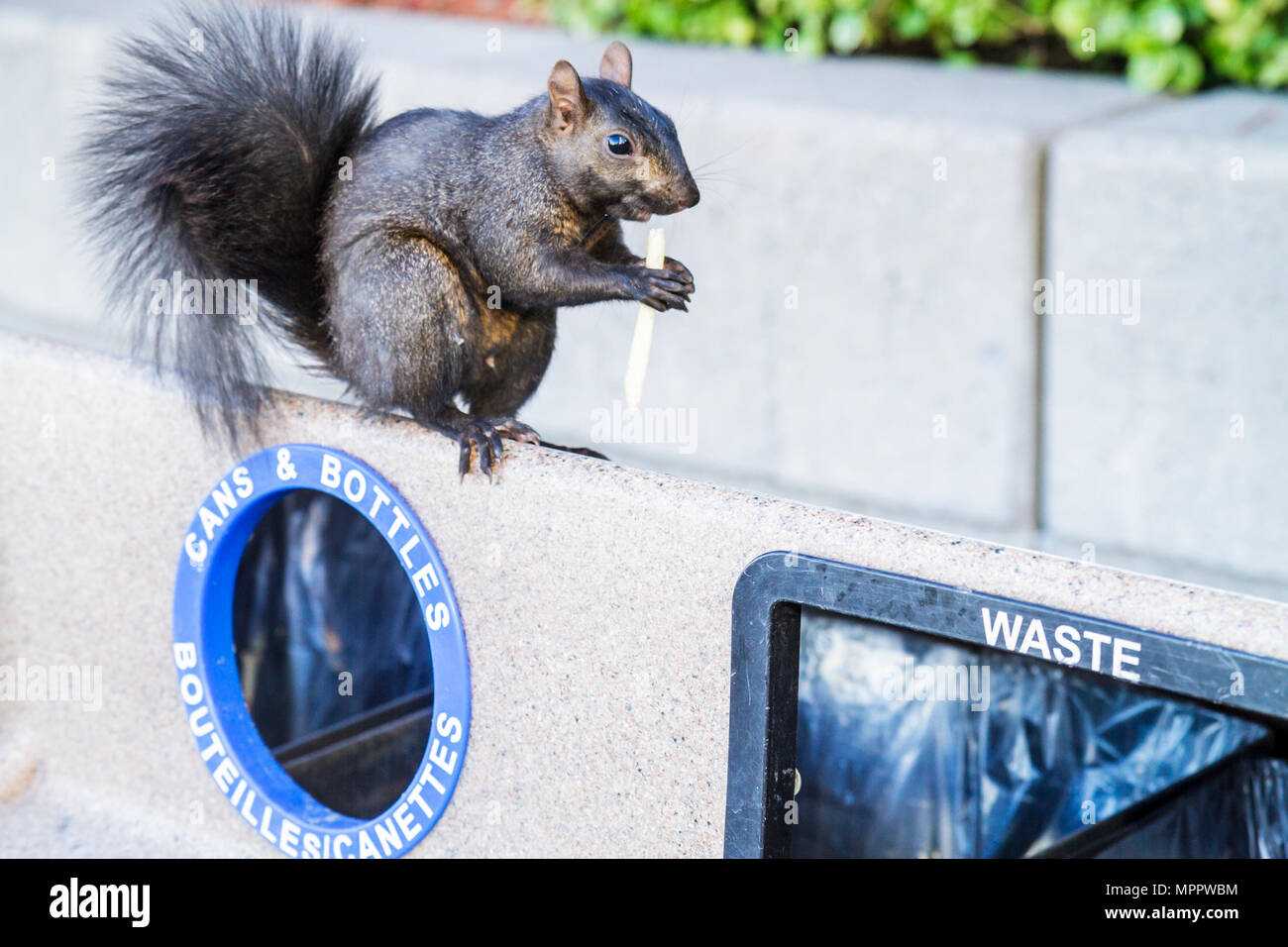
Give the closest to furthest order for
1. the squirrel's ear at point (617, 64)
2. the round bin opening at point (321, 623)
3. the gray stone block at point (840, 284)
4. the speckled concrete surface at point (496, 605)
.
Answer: the speckled concrete surface at point (496, 605), the squirrel's ear at point (617, 64), the round bin opening at point (321, 623), the gray stone block at point (840, 284)

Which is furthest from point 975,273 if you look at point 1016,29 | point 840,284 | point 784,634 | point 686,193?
point 784,634

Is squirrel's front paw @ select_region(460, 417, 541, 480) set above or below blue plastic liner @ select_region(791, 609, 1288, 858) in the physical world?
above

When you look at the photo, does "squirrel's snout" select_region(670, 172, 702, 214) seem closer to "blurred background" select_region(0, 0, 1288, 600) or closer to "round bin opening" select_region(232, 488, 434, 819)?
"blurred background" select_region(0, 0, 1288, 600)

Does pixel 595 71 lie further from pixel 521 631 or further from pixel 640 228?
pixel 521 631

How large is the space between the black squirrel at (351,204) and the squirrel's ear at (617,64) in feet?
0.53

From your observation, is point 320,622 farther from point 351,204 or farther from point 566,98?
point 566,98

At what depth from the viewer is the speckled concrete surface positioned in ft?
6.03

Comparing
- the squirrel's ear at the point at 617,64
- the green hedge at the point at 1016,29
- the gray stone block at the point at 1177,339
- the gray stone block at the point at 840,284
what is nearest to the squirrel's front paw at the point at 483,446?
the squirrel's ear at the point at 617,64

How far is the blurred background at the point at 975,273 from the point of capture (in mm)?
3934

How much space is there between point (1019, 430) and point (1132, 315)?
0.47 meters

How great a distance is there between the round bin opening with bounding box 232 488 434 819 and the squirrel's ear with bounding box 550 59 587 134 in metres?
1.19

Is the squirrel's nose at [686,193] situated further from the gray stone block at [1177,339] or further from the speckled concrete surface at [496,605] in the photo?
the gray stone block at [1177,339]

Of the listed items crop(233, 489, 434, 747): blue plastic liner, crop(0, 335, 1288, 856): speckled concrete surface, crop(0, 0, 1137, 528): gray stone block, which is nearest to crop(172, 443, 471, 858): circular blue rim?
crop(0, 335, 1288, 856): speckled concrete surface

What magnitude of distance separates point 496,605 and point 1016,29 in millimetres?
3663
